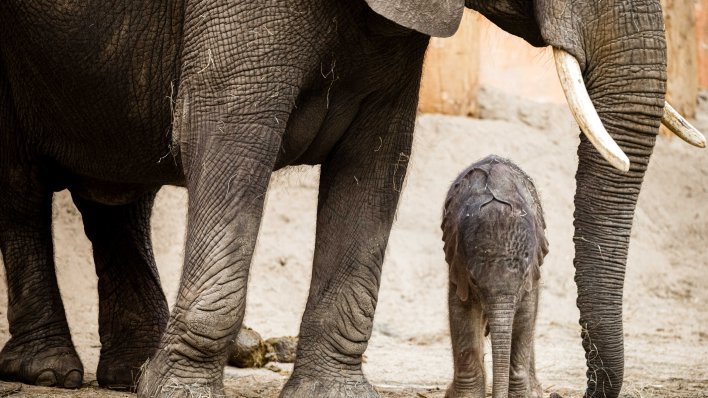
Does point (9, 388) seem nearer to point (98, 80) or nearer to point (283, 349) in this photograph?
point (98, 80)

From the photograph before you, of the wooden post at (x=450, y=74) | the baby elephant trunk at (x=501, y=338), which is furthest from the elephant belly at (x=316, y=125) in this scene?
the wooden post at (x=450, y=74)

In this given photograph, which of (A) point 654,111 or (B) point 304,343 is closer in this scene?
(A) point 654,111

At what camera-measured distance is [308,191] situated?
44.9ft

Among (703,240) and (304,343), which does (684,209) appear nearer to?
(703,240)

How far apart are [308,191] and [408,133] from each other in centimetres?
638

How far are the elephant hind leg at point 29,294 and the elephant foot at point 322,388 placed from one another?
152 centimetres

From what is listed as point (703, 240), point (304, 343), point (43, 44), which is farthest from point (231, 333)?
point (703, 240)

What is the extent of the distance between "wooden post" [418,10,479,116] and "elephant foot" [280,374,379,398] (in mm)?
7864

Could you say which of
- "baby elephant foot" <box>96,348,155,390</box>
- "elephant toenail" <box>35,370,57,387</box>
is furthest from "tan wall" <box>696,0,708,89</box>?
"elephant toenail" <box>35,370,57,387</box>

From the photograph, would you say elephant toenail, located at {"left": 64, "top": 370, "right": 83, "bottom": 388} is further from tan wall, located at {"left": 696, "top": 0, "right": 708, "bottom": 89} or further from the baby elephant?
tan wall, located at {"left": 696, "top": 0, "right": 708, "bottom": 89}

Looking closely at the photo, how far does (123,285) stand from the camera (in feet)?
28.1

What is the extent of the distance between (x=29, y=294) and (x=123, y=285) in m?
0.74

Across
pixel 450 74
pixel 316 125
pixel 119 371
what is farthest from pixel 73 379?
pixel 450 74

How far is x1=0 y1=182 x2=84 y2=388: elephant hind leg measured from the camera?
7.93m
